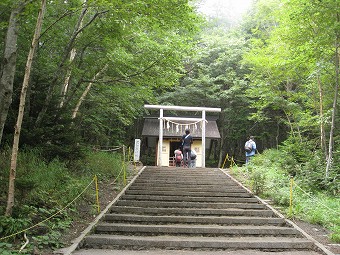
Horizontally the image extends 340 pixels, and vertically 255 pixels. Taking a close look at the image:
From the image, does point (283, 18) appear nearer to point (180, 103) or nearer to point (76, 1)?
point (76, 1)

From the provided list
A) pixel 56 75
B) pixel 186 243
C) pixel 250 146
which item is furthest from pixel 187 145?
pixel 186 243

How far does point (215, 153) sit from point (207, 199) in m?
20.3

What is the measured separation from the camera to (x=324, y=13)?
31.6 ft

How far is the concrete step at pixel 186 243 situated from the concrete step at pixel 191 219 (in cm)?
96

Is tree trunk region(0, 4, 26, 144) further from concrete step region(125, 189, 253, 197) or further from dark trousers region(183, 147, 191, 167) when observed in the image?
Result: dark trousers region(183, 147, 191, 167)

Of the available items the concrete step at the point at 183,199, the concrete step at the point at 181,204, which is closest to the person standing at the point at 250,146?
the concrete step at the point at 183,199

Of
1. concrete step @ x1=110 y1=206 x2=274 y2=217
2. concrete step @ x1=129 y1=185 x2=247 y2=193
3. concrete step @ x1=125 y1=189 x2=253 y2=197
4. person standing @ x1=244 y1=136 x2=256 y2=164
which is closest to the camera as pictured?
concrete step @ x1=110 y1=206 x2=274 y2=217

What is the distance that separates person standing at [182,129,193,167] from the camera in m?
14.0

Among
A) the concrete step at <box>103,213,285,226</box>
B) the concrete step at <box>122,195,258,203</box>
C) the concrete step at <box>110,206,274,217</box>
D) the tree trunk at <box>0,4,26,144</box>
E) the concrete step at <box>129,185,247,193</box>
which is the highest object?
the tree trunk at <box>0,4,26,144</box>

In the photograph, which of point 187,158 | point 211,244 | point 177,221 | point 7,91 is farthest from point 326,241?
point 187,158

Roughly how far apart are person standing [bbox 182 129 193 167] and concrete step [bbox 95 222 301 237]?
25.8 feet

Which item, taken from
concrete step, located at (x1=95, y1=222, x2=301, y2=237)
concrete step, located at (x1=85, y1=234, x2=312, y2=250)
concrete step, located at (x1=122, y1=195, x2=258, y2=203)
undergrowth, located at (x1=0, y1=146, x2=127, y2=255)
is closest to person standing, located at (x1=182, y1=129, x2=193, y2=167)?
concrete step, located at (x1=122, y1=195, x2=258, y2=203)

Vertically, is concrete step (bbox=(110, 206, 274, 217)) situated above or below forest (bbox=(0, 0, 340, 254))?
below

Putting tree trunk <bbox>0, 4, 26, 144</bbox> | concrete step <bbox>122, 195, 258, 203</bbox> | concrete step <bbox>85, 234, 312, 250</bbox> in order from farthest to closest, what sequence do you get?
concrete step <bbox>122, 195, 258, 203</bbox>
tree trunk <bbox>0, 4, 26, 144</bbox>
concrete step <bbox>85, 234, 312, 250</bbox>
